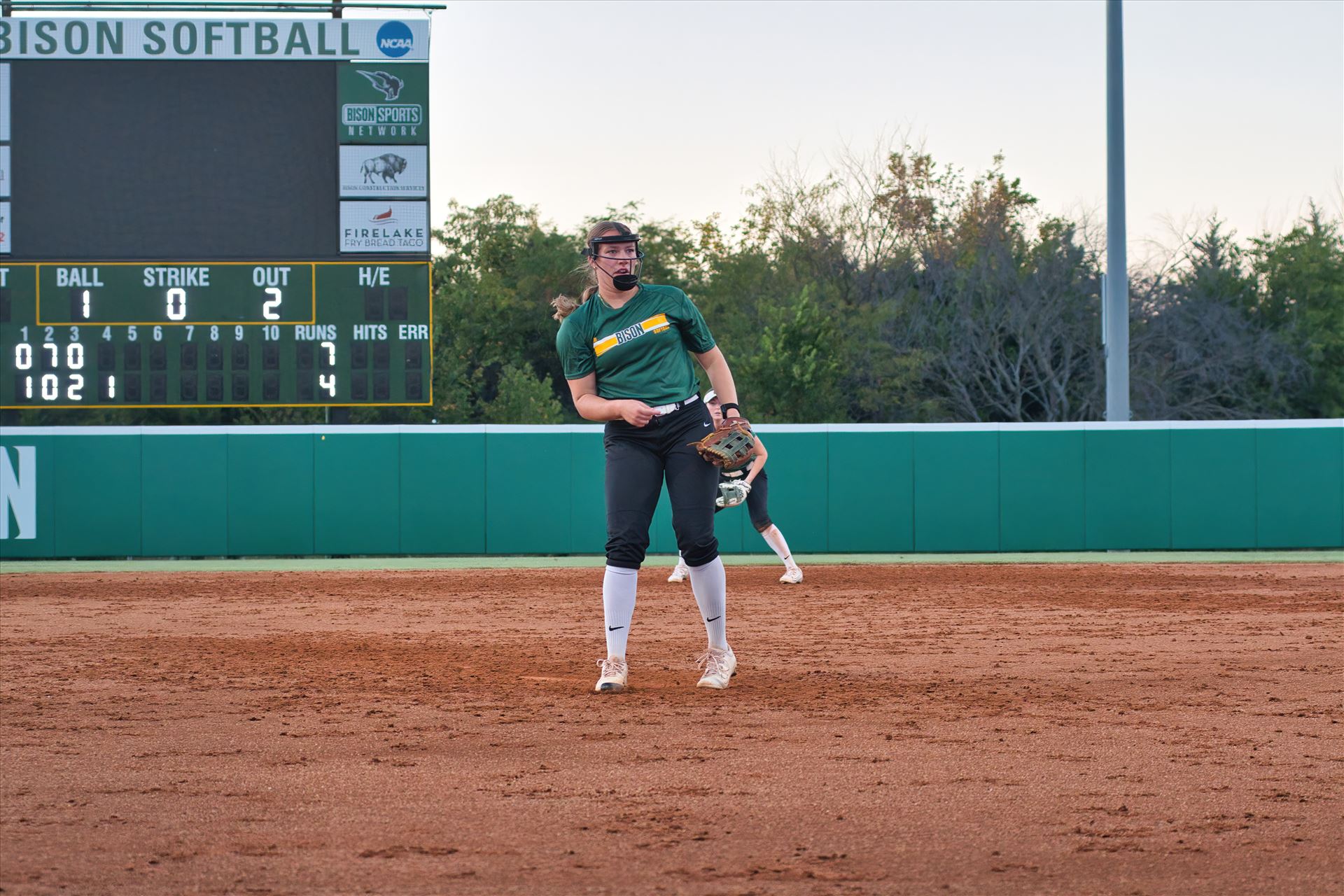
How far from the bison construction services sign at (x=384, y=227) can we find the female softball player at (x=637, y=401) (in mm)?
9289

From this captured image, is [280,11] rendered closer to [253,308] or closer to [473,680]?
[253,308]

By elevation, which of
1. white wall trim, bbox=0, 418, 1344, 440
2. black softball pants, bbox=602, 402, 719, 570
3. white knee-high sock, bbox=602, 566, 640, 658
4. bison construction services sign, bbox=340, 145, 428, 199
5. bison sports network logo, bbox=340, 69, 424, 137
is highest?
bison sports network logo, bbox=340, 69, 424, 137

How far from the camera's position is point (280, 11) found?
15023mm

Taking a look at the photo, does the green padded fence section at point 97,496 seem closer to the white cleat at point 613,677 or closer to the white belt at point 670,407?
the white cleat at point 613,677

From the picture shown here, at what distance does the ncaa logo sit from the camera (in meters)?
14.8

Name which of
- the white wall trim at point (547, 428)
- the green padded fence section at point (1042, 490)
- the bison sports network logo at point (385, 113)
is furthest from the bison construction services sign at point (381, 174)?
the green padded fence section at point (1042, 490)

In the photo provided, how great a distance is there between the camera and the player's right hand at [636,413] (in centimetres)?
548

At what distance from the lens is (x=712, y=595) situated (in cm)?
581

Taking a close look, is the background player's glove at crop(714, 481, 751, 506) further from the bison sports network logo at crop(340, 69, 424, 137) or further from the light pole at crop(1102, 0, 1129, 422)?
the light pole at crop(1102, 0, 1129, 422)

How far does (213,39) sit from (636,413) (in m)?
11.2

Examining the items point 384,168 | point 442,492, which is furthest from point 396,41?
point 442,492

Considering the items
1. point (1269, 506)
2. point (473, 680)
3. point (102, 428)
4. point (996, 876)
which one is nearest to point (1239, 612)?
point (473, 680)

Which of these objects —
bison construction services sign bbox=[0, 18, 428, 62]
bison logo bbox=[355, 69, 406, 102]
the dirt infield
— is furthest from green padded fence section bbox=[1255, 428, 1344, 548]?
bison construction services sign bbox=[0, 18, 428, 62]

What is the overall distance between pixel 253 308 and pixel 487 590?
4935mm
